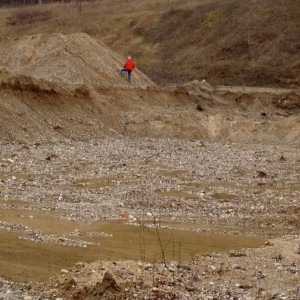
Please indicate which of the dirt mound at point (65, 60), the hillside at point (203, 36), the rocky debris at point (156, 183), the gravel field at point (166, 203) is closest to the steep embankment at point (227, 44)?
the hillside at point (203, 36)

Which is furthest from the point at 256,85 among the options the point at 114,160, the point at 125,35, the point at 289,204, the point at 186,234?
the point at 186,234

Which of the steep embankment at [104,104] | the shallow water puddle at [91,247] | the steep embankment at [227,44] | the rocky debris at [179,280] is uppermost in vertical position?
the steep embankment at [227,44]

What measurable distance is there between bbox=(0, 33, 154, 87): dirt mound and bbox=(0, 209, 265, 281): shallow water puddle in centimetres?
1971

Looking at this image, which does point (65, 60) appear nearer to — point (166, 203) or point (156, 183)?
point (156, 183)

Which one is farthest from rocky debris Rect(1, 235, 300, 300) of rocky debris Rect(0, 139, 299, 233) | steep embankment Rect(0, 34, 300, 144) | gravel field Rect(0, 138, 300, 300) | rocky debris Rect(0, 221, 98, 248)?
steep embankment Rect(0, 34, 300, 144)

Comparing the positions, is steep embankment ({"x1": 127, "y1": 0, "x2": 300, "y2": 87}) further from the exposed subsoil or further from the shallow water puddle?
the shallow water puddle

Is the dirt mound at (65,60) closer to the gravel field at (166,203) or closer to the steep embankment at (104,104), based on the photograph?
the steep embankment at (104,104)

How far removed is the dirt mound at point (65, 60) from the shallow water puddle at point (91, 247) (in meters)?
19.7

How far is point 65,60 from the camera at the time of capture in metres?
35.5

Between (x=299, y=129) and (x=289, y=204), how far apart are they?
15.3 meters

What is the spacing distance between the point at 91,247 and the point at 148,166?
9.86 m

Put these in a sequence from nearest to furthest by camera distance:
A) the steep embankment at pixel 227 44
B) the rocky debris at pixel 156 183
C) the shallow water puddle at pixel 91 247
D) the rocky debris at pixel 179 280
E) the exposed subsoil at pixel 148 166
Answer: the rocky debris at pixel 179 280
the exposed subsoil at pixel 148 166
the shallow water puddle at pixel 91 247
the rocky debris at pixel 156 183
the steep embankment at pixel 227 44

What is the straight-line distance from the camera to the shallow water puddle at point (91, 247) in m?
11.0

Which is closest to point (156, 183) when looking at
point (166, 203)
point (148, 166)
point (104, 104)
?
point (166, 203)
